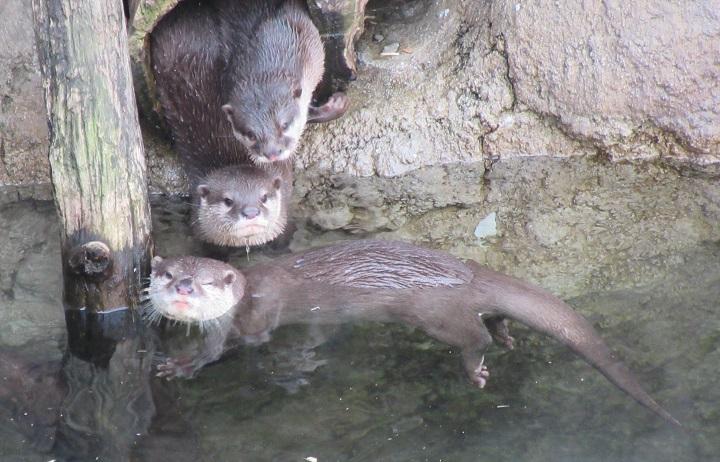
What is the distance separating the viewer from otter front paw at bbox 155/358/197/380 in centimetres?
276

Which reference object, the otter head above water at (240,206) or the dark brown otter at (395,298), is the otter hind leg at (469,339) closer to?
the dark brown otter at (395,298)

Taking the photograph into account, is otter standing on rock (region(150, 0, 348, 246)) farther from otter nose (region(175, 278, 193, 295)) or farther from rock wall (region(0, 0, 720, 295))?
otter nose (region(175, 278, 193, 295))

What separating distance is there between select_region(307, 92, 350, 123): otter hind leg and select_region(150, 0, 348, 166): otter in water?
0.37 feet

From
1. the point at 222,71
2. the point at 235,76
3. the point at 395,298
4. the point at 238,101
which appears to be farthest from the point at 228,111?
the point at 395,298

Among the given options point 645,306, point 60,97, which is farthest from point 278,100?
point 645,306

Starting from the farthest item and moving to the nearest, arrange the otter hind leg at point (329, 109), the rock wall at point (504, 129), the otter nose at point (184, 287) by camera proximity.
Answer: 1. the otter hind leg at point (329, 109)
2. the rock wall at point (504, 129)
3. the otter nose at point (184, 287)

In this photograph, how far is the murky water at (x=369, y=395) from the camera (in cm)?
241

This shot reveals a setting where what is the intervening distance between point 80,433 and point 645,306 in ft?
5.34

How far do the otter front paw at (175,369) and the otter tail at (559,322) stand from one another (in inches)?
33.9

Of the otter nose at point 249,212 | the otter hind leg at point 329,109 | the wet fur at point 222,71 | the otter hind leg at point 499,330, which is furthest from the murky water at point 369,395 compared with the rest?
the otter hind leg at point 329,109

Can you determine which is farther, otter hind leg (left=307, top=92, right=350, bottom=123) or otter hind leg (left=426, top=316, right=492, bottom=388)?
otter hind leg (left=307, top=92, right=350, bottom=123)

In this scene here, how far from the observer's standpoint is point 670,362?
2686 mm

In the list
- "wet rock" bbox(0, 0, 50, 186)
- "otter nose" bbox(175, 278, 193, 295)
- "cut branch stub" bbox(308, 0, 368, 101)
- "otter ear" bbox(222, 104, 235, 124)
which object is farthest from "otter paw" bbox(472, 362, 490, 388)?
"wet rock" bbox(0, 0, 50, 186)

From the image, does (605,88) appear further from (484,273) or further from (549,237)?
(484,273)
